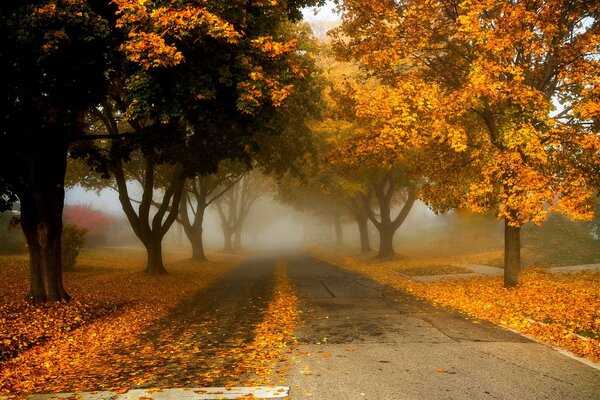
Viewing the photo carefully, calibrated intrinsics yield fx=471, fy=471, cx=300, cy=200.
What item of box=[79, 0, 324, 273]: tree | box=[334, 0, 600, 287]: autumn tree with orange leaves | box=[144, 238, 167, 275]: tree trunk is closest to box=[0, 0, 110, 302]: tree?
box=[79, 0, 324, 273]: tree

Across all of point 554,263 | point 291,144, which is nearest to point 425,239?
point 554,263

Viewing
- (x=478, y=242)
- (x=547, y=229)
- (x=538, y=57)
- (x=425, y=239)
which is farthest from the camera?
(x=425, y=239)

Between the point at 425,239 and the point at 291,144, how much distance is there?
33.5 metres

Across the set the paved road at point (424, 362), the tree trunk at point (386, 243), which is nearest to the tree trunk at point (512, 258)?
the paved road at point (424, 362)

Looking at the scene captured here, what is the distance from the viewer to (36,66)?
9.55 m

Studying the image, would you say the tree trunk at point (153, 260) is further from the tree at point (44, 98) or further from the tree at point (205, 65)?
the tree at point (205, 65)

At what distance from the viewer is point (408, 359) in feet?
22.6

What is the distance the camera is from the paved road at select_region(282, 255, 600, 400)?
5523mm

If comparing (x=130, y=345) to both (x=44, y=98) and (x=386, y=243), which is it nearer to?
(x=44, y=98)

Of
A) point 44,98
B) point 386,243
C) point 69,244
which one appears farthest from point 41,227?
point 386,243

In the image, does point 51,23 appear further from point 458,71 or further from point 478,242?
point 478,242

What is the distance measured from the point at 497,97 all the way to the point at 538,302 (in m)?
5.21

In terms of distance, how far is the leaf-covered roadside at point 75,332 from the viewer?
6.48 meters

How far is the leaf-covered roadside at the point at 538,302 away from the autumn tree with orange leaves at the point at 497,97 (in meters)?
1.36
